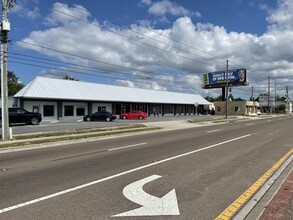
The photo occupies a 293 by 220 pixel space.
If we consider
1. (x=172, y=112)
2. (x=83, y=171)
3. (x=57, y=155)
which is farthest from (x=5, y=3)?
(x=172, y=112)

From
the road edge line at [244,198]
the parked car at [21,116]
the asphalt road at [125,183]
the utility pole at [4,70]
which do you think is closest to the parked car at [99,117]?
the parked car at [21,116]

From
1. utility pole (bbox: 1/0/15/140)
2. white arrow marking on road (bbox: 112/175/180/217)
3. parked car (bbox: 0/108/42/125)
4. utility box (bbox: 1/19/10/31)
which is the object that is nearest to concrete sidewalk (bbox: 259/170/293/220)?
white arrow marking on road (bbox: 112/175/180/217)

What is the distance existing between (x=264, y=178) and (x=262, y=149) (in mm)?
5118

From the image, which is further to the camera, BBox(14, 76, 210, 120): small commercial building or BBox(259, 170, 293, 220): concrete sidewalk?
BBox(14, 76, 210, 120): small commercial building

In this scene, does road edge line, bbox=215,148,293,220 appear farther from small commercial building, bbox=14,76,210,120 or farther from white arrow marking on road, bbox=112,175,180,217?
small commercial building, bbox=14,76,210,120

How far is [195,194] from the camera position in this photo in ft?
17.8

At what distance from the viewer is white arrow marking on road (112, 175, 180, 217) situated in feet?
14.6

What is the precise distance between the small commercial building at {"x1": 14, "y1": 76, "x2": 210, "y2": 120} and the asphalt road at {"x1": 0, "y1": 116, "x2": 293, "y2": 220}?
26.0m

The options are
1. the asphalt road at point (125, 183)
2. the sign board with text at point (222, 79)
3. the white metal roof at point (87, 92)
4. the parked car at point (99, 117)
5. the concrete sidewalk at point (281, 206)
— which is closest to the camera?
the concrete sidewalk at point (281, 206)

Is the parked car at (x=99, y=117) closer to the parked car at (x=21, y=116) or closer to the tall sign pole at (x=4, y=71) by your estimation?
the parked car at (x=21, y=116)

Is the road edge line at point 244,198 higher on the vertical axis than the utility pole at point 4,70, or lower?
lower

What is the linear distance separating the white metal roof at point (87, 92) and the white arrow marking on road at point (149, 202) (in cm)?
2987

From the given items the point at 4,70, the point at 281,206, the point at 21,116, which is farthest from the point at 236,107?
the point at 281,206

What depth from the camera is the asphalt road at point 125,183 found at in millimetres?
4582
